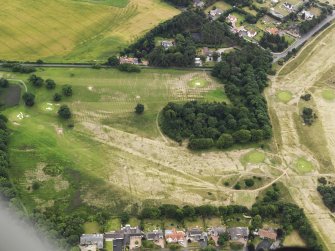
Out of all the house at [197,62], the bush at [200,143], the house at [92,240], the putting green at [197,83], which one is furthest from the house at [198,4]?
the house at [92,240]

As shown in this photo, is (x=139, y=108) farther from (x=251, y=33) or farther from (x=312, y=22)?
(x=312, y=22)

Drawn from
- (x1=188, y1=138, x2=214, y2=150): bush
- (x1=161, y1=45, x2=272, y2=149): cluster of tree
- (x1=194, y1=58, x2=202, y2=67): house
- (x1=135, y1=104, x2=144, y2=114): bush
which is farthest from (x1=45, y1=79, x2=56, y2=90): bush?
(x1=194, y1=58, x2=202, y2=67): house

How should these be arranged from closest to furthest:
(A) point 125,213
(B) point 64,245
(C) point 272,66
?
(B) point 64,245
(A) point 125,213
(C) point 272,66

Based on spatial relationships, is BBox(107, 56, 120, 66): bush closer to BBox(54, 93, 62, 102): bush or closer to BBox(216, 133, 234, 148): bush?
BBox(54, 93, 62, 102): bush

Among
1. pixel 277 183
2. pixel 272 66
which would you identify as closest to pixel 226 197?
pixel 277 183

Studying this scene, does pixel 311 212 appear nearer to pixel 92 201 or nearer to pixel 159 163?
pixel 159 163

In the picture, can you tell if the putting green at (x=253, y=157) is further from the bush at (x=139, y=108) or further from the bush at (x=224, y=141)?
the bush at (x=139, y=108)

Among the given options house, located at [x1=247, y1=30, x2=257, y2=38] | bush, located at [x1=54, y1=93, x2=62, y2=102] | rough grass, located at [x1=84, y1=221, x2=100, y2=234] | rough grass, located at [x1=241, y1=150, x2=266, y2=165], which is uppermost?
house, located at [x1=247, y1=30, x2=257, y2=38]

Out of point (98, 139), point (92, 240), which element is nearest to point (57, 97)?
point (98, 139)
